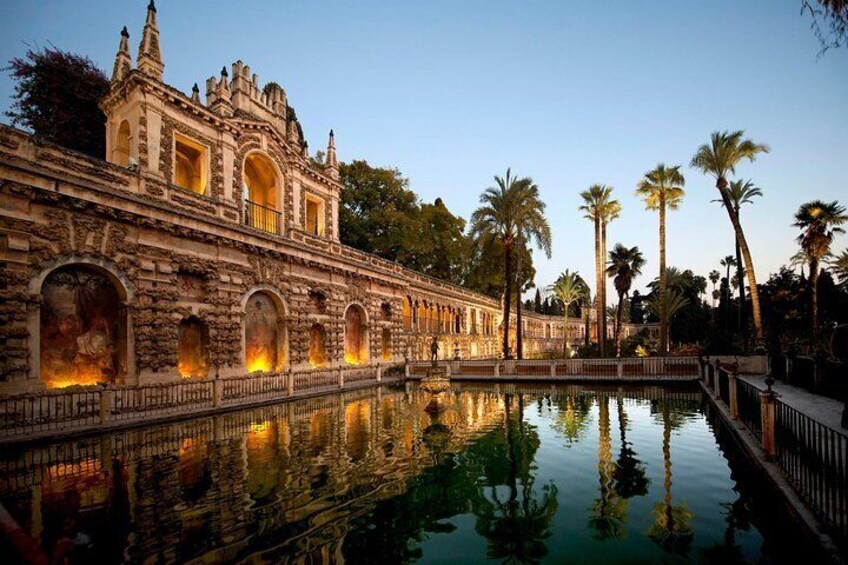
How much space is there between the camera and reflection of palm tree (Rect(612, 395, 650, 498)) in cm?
771

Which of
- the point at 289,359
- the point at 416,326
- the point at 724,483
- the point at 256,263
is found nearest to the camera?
the point at 724,483

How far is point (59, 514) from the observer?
670cm

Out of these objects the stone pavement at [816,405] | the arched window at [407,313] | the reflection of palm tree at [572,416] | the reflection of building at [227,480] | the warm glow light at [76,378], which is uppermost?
the arched window at [407,313]

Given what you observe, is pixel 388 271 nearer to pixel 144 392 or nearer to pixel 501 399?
pixel 501 399

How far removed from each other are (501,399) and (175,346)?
46.2ft

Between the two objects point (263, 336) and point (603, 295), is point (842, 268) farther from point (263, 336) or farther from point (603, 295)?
point (263, 336)

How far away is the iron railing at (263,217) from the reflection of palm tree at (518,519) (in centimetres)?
2120

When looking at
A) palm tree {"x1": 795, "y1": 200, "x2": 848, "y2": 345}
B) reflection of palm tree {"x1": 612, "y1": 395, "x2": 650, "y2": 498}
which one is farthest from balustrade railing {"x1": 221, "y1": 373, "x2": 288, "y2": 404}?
palm tree {"x1": 795, "y1": 200, "x2": 848, "y2": 345}

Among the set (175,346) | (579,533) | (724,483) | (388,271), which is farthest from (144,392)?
(388,271)

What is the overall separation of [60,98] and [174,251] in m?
21.4

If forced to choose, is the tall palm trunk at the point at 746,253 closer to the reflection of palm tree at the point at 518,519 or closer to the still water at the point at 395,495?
the still water at the point at 395,495

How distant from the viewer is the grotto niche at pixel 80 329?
47.1 feet

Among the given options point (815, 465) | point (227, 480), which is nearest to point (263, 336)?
point (227, 480)

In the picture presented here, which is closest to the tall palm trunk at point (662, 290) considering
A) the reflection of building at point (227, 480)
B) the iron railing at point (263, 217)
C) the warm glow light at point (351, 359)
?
the warm glow light at point (351, 359)
